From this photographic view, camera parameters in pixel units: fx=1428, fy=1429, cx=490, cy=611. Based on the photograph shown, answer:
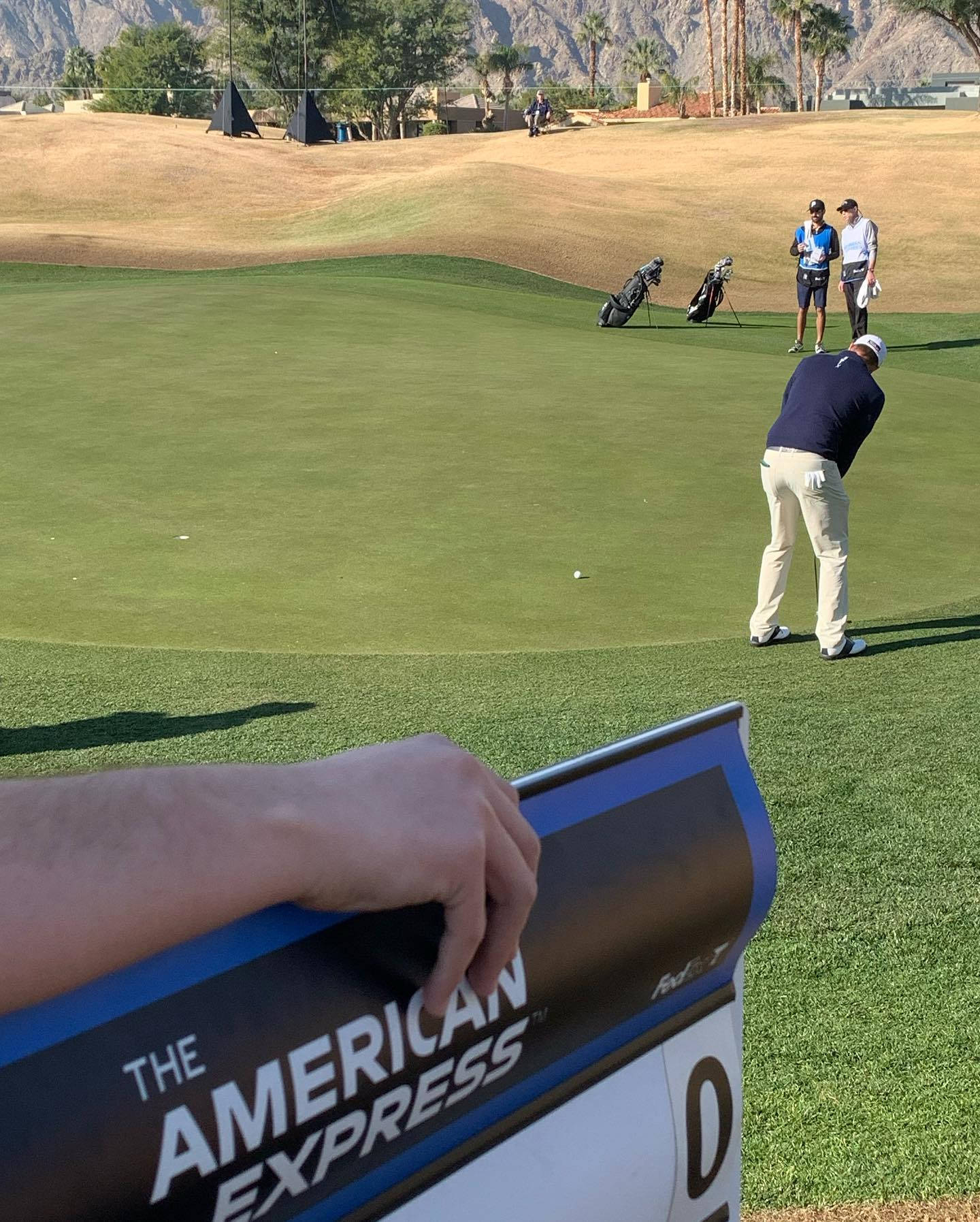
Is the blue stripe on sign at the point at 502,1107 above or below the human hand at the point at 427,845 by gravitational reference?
below

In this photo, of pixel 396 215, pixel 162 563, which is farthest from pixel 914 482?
pixel 396 215

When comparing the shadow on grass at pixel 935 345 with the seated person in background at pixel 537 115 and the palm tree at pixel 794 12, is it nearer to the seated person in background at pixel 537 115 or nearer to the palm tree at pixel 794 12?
the seated person in background at pixel 537 115

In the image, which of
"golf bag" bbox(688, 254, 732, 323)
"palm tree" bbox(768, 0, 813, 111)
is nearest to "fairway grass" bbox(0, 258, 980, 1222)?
"golf bag" bbox(688, 254, 732, 323)

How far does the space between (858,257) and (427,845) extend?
19813 millimetres

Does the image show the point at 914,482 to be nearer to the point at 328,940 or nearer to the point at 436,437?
the point at 436,437

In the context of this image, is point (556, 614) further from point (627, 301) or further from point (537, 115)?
point (537, 115)

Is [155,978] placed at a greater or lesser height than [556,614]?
greater

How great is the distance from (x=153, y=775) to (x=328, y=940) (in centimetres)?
23

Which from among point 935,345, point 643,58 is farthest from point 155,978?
point 643,58

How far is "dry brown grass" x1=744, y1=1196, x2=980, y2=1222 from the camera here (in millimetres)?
2830

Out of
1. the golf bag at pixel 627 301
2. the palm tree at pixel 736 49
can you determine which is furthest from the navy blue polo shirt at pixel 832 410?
the palm tree at pixel 736 49

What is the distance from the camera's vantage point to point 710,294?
2344 centimetres

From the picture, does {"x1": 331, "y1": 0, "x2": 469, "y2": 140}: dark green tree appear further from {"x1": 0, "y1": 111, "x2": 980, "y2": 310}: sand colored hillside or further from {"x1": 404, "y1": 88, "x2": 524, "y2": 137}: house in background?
{"x1": 0, "y1": 111, "x2": 980, "y2": 310}: sand colored hillside

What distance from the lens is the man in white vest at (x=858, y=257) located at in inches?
770
